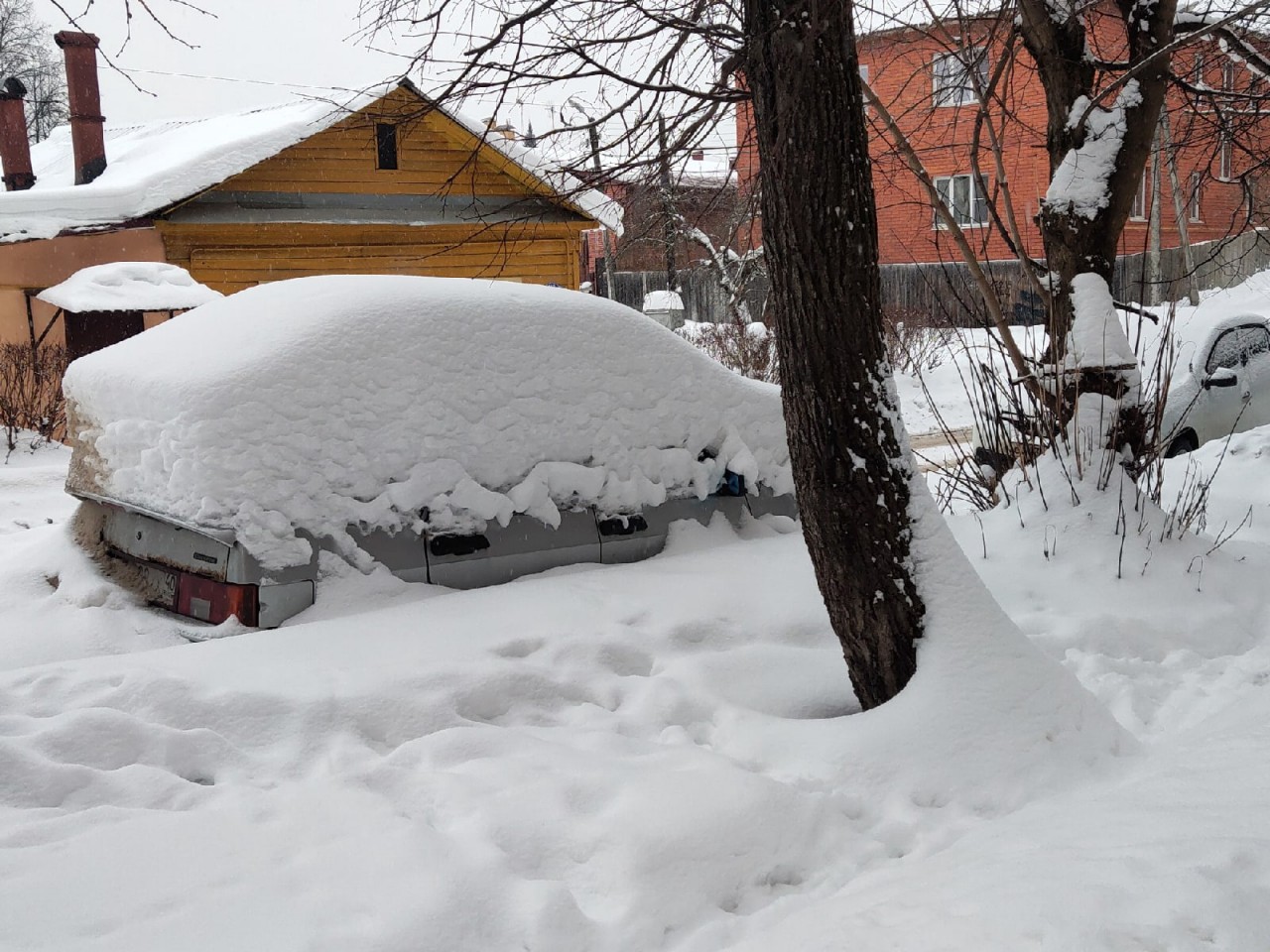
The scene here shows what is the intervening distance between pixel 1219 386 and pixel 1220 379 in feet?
0.29

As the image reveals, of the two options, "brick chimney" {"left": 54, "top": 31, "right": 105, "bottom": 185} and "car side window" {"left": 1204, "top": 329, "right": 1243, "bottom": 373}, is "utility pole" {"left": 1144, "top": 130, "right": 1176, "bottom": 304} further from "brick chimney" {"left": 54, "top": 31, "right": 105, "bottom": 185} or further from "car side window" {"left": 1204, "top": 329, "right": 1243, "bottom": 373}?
"brick chimney" {"left": 54, "top": 31, "right": 105, "bottom": 185}

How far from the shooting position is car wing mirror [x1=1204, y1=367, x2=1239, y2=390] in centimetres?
945

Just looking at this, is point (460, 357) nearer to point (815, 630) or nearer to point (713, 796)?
point (815, 630)

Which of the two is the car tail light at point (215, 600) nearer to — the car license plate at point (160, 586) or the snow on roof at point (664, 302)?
the car license plate at point (160, 586)

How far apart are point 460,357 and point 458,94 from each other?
3.60 ft

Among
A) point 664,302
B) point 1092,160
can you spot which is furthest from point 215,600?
point 664,302

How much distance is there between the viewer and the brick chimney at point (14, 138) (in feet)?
61.5

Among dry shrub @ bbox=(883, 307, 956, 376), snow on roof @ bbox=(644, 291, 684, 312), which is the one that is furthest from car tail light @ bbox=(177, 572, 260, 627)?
snow on roof @ bbox=(644, 291, 684, 312)

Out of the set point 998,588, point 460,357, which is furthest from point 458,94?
point 998,588

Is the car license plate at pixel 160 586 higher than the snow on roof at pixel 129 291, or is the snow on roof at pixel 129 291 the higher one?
the snow on roof at pixel 129 291

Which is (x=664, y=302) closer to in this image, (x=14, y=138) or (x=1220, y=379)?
(x=14, y=138)

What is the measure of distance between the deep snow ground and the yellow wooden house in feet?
36.6

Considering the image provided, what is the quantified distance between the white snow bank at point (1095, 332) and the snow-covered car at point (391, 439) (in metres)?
2.08

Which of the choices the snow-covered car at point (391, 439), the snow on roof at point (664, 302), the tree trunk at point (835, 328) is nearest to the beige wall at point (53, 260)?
the snow on roof at point (664, 302)
